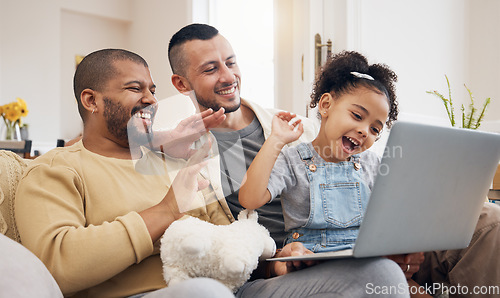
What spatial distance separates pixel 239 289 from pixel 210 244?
6.7 inches

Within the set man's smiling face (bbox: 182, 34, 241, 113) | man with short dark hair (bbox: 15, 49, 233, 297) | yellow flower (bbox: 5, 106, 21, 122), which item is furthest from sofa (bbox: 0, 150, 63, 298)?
yellow flower (bbox: 5, 106, 21, 122)

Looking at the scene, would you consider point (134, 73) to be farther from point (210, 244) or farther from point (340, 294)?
point (340, 294)

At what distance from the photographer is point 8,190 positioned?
1.00 metres

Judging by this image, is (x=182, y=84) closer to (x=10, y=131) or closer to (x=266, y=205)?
(x=266, y=205)

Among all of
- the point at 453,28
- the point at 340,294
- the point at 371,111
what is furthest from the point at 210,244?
the point at 453,28

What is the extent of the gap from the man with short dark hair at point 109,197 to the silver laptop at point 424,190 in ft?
0.90

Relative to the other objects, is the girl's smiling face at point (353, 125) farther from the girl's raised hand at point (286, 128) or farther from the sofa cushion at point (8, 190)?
the sofa cushion at point (8, 190)

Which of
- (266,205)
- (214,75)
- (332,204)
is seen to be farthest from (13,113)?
(332,204)

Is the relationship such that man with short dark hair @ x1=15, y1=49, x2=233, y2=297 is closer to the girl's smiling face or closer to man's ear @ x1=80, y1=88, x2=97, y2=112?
man's ear @ x1=80, y1=88, x2=97, y2=112

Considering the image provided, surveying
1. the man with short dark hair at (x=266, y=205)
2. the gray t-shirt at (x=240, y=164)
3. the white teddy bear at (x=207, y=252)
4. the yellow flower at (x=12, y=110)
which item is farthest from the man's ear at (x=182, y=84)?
the yellow flower at (x=12, y=110)

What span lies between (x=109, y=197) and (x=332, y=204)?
533 millimetres

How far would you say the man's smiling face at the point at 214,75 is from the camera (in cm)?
148

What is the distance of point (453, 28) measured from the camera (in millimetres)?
2979

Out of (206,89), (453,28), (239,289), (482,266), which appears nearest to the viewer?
(239,289)
